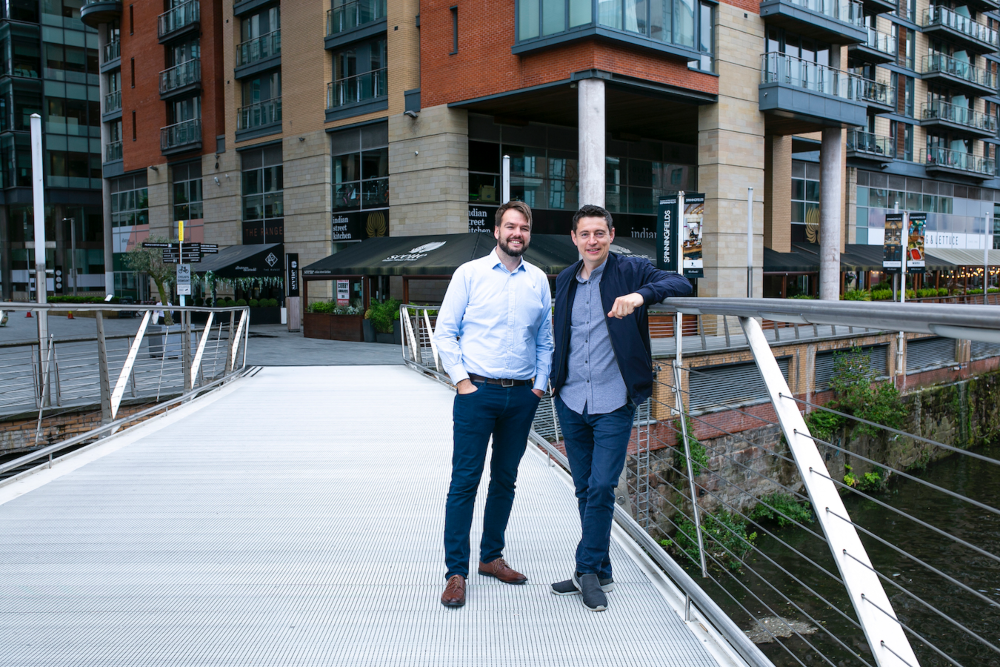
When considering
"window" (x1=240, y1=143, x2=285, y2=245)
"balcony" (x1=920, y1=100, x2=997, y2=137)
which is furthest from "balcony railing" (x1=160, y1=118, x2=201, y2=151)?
"balcony" (x1=920, y1=100, x2=997, y2=137)

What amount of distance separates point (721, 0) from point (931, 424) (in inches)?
534

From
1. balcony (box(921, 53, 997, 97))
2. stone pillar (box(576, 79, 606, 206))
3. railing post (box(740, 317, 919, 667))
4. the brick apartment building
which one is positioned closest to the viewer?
railing post (box(740, 317, 919, 667))

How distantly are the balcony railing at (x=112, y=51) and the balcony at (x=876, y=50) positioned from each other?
39.1 m

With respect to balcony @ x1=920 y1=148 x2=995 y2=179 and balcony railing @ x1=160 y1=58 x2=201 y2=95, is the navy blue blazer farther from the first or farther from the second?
balcony @ x1=920 y1=148 x2=995 y2=179

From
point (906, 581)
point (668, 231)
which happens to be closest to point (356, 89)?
point (668, 231)

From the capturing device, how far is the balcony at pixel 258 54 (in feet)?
103

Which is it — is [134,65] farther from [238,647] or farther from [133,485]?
[238,647]

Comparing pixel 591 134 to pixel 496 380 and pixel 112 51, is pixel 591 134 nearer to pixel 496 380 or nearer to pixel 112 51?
pixel 496 380

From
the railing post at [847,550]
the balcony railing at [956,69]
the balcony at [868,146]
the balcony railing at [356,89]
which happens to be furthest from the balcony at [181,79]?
the balcony railing at [956,69]

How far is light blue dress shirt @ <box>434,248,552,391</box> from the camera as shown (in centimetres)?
356

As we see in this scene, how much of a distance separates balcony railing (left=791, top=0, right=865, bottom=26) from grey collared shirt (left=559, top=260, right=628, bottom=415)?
25887 millimetres

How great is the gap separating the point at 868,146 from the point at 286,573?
4224cm

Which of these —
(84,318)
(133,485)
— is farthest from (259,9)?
(133,485)

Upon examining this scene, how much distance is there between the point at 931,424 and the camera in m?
22.0
